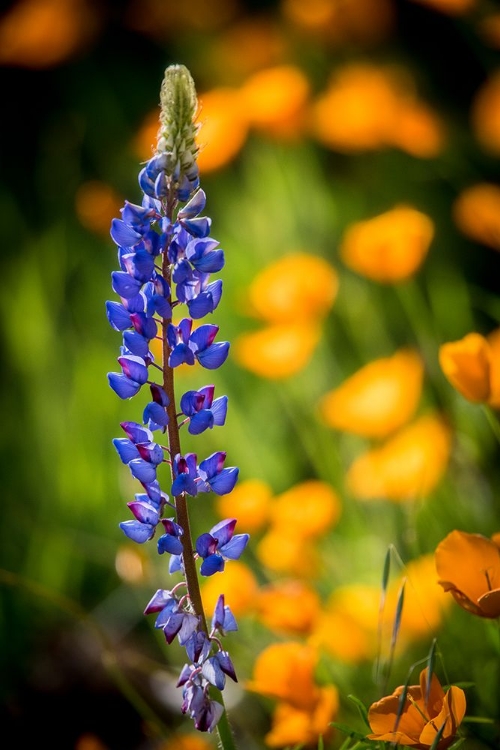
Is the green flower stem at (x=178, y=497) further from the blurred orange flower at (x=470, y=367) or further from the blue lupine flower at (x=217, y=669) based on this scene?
the blurred orange flower at (x=470, y=367)

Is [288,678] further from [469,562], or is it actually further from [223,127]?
[223,127]

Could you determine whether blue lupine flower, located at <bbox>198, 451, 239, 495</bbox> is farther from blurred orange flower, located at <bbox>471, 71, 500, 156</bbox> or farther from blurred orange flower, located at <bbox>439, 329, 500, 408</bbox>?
blurred orange flower, located at <bbox>471, 71, 500, 156</bbox>

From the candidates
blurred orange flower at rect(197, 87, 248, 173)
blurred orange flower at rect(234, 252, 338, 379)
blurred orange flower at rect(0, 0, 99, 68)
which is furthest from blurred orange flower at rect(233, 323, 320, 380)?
blurred orange flower at rect(0, 0, 99, 68)

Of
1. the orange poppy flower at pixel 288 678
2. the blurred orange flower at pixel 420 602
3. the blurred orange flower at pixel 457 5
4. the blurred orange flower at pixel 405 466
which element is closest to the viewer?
the orange poppy flower at pixel 288 678

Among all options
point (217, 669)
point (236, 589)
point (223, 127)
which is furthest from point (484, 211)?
point (217, 669)

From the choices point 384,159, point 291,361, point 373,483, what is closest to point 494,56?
point 384,159

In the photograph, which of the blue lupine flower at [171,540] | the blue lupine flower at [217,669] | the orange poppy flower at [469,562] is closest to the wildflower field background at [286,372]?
the orange poppy flower at [469,562]

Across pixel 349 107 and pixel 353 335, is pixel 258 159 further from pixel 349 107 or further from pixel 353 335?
pixel 353 335
